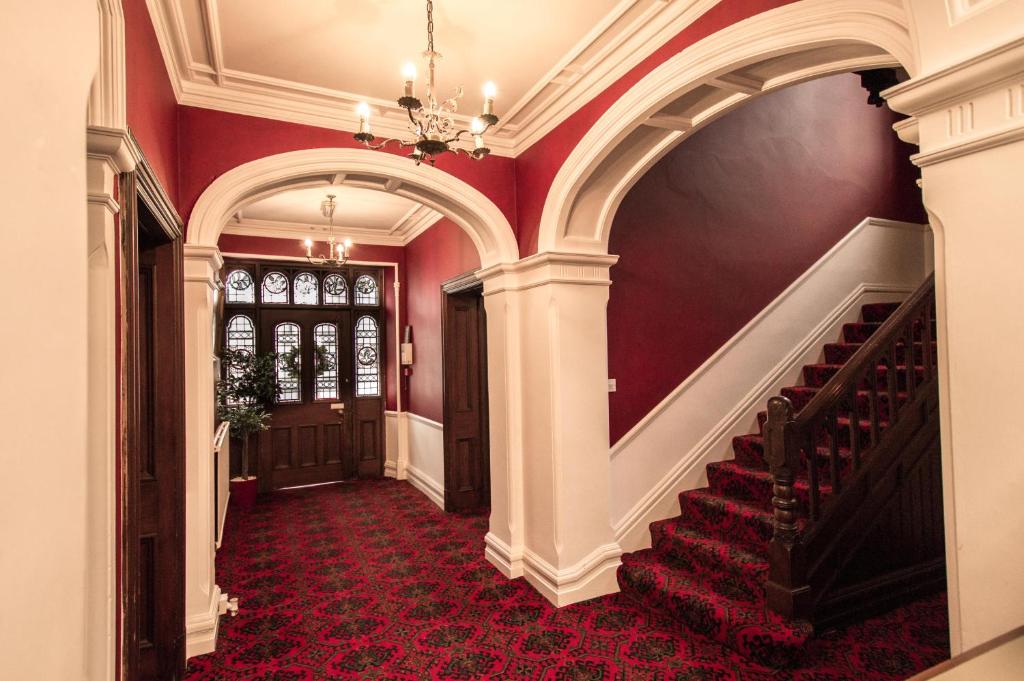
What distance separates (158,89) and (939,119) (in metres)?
3.03

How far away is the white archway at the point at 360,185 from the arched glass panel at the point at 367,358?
3.61m

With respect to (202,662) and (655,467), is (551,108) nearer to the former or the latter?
(655,467)

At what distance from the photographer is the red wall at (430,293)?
563 cm

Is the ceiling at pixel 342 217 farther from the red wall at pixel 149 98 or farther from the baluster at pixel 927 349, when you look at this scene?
the baluster at pixel 927 349

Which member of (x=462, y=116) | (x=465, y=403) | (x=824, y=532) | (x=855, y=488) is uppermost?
(x=462, y=116)

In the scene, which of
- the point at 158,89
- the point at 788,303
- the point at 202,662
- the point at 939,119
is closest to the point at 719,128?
the point at 788,303

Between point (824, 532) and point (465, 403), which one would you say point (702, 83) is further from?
point (465, 403)

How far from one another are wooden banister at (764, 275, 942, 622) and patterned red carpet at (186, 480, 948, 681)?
0.74 feet

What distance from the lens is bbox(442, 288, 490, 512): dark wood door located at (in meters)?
5.63

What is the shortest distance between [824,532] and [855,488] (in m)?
0.32

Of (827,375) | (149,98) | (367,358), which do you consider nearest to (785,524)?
(827,375)

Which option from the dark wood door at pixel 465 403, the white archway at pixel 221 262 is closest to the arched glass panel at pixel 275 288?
the dark wood door at pixel 465 403

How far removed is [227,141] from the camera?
3279mm

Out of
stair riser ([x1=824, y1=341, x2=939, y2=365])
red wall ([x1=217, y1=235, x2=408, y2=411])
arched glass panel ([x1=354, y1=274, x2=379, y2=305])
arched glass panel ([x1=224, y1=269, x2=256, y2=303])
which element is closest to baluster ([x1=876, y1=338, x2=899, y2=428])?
stair riser ([x1=824, y1=341, x2=939, y2=365])
